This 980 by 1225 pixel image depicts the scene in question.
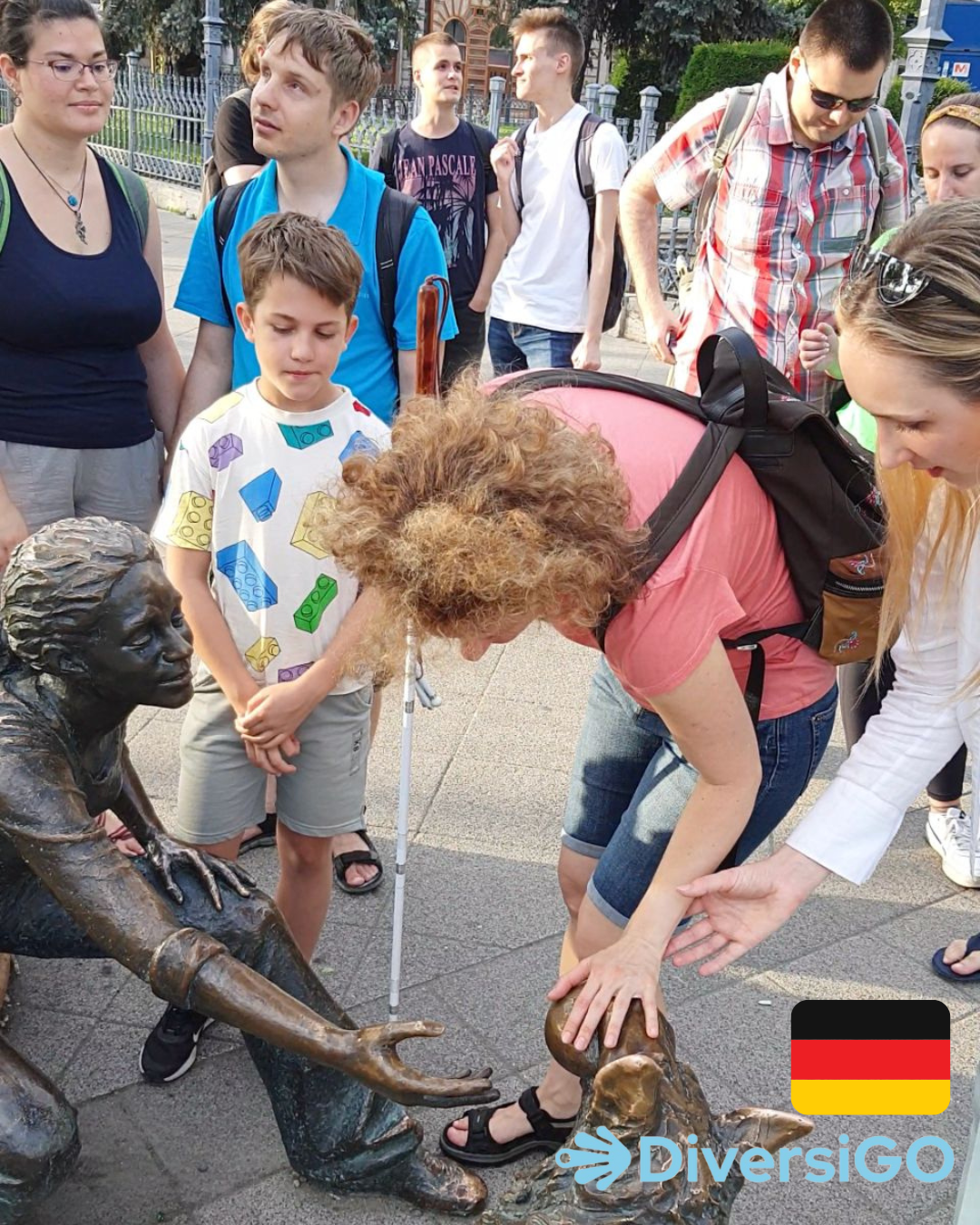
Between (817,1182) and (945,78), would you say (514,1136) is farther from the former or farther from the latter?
(945,78)

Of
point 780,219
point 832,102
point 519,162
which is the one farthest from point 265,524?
point 519,162

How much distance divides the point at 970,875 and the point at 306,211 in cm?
278

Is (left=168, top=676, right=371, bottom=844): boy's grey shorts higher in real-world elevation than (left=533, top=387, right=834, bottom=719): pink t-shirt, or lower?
lower

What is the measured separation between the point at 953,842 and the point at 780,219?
6.79 feet

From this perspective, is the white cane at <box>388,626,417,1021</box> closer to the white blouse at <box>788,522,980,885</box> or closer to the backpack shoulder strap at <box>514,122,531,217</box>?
the white blouse at <box>788,522,980,885</box>

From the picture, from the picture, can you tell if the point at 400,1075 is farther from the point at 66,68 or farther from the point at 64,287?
the point at 66,68

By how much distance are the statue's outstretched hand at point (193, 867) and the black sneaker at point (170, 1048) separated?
575 millimetres

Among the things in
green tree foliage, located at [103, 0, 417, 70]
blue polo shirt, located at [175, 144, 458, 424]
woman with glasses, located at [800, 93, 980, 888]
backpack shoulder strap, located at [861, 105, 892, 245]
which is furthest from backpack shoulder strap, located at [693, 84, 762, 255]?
green tree foliage, located at [103, 0, 417, 70]

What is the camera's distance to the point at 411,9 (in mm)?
34344

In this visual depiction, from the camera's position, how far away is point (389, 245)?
3287 mm

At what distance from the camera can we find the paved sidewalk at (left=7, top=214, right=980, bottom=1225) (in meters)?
2.52

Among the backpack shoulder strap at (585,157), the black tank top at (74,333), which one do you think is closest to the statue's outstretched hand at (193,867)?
the black tank top at (74,333)

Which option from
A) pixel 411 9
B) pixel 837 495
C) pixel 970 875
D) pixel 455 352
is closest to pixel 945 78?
pixel 455 352

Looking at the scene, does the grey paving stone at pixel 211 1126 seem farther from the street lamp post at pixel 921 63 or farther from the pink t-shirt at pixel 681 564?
the street lamp post at pixel 921 63
